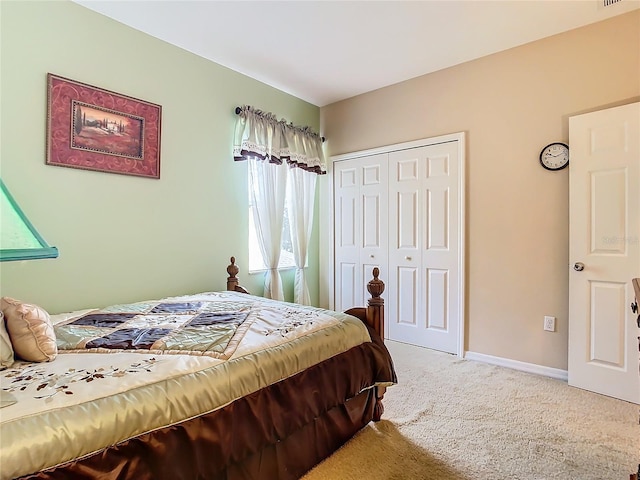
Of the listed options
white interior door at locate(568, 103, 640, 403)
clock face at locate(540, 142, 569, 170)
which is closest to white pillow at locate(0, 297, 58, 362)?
white interior door at locate(568, 103, 640, 403)

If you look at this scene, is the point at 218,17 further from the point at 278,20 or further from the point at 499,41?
the point at 499,41

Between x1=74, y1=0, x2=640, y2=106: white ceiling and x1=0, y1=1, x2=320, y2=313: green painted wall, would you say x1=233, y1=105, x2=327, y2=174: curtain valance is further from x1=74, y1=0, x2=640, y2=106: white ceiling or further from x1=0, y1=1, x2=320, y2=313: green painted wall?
x1=74, y1=0, x2=640, y2=106: white ceiling

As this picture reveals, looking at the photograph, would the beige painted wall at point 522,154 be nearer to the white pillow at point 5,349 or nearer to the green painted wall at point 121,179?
the green painted wall at point 121,179

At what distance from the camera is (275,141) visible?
3482mm

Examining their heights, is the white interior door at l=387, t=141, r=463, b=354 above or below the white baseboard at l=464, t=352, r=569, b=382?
above

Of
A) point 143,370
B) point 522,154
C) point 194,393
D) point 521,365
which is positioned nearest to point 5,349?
point 143,370

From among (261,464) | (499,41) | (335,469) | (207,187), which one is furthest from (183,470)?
(499,41)

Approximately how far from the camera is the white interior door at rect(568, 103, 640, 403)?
90.4 inches

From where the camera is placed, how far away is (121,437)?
3.34 ft

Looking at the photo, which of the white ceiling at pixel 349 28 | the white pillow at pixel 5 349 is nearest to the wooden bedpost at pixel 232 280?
the white pillow at pixel 5 349

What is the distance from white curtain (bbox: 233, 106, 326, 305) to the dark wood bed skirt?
179cm

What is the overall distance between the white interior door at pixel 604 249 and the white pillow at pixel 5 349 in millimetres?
3254

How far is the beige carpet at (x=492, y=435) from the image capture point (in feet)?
5.35

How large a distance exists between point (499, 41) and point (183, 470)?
343 centimetres
